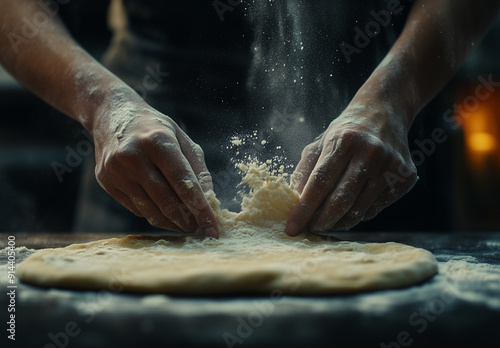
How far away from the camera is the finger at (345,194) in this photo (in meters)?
1.22

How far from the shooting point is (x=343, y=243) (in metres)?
1.23

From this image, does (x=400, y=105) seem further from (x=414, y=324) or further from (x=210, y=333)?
(x=210, y=333)

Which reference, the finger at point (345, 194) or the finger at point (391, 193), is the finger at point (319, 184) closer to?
the finger at point (345, 194)

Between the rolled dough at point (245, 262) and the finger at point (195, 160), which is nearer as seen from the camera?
the rolled dough at point (245, 262)

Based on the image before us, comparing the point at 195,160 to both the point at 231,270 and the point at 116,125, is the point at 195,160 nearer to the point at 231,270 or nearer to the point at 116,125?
the point at 116,125

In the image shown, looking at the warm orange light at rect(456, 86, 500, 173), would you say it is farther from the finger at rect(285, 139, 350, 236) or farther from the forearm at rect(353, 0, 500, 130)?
the finger at rect(285, 139, 350, 236)

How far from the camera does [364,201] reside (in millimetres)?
1295

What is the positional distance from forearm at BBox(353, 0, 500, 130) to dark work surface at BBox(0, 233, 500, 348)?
0.82 m

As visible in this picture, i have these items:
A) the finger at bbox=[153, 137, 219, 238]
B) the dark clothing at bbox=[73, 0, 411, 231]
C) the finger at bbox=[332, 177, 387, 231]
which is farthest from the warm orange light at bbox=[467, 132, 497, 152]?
the finger at bbox=[153, 137, 219, 238]

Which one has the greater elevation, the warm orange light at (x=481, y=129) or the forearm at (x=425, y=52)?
the forearm at (x=425, y=52)

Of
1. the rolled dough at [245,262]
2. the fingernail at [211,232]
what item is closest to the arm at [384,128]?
the rolled dough at [245,262]

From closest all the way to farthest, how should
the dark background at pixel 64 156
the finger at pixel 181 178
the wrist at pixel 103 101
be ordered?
the finger at pixel 181 178
the wrist at pixel 103 101
the dark background at pixel 64 156

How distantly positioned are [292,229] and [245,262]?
373 mm

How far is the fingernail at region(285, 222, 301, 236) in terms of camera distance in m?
1.25
